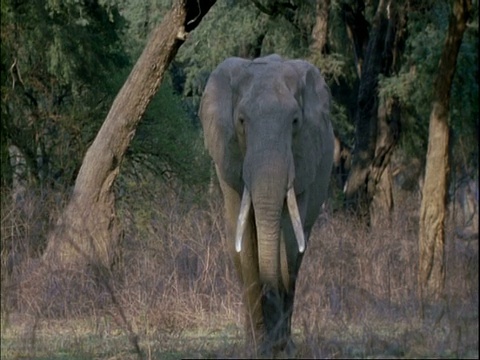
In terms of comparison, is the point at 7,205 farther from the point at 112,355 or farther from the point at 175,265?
the point at 112,355

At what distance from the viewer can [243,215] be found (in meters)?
10.1

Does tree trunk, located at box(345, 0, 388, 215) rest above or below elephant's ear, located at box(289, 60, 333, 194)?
below

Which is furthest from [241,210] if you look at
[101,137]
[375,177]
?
[375,177]

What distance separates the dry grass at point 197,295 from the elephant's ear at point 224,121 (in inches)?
47.8

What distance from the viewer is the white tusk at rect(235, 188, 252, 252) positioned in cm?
1007

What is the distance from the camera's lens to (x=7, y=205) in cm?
1625

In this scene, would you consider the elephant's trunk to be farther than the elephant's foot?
Yes

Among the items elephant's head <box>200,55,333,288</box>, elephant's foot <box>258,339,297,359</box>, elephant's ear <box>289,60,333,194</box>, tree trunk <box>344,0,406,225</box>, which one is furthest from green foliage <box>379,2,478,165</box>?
elephant's foot <box>258,339,297,359</box>

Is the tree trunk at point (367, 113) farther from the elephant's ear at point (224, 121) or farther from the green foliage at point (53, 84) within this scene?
the elephant's ear at point (224, 121)

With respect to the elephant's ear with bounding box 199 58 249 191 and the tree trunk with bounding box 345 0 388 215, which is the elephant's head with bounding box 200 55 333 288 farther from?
the tree trunk with bounding box 345 0 388 215

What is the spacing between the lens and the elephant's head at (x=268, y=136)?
9.98 meters

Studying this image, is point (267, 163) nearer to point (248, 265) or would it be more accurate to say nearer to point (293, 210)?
point (293, 210)

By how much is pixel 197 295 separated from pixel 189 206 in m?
3.46

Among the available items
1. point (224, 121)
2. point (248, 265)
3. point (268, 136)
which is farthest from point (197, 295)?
point (268, 136)
